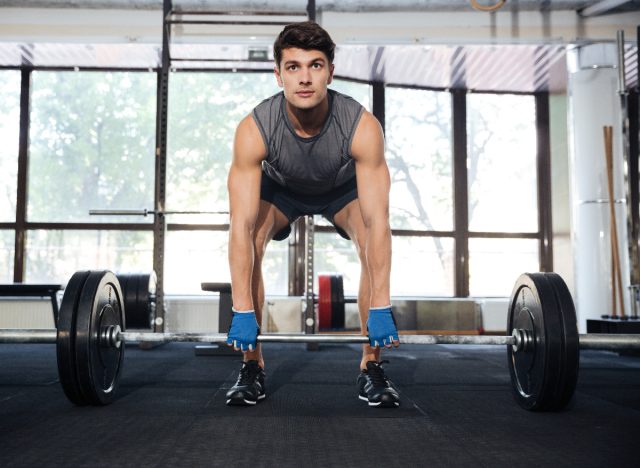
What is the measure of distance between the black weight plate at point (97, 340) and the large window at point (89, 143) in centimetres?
366

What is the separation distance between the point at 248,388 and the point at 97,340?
50 centimetres

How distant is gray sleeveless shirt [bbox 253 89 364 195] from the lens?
1.83 meters

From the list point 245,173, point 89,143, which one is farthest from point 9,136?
point 245,173

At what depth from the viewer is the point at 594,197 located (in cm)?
490

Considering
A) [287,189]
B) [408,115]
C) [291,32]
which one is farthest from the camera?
[408,115]

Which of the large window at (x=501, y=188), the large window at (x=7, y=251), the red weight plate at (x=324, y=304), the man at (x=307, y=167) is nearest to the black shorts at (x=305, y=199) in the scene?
the man at (x=307, y=167)

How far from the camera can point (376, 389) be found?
6.19 feet

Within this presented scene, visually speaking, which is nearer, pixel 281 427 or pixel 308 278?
pixel 281 427

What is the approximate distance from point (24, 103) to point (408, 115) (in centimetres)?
386

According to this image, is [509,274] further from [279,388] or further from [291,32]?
[291,32]

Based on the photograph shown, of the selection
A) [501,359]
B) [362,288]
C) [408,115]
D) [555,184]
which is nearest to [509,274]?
[555,184]

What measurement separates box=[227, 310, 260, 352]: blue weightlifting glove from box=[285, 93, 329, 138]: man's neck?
60 cm

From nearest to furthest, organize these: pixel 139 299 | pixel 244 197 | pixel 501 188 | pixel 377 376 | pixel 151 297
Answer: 1. pixel 244 197
2. pixel 377 376
3. pixel 139 299
4. pixel 151 297
5. pixel 501 188

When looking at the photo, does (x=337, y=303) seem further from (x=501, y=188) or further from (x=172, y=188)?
(x=501, y=188)
